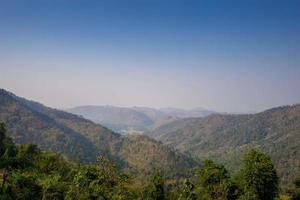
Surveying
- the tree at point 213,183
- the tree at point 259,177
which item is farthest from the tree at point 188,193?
the tree at point 259,177

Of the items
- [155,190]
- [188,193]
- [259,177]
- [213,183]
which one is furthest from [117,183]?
[259,177]

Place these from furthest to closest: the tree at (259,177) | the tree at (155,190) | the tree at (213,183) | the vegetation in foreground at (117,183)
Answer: the tree at (155,190), the tree at (213,183), the tree at (259,177), the vegetation in foreground at (117,183)

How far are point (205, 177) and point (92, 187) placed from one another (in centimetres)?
2744

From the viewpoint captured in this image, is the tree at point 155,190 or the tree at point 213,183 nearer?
the tree at point 213,183

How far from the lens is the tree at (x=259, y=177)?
8419cm

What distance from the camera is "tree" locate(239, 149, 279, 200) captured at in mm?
84188

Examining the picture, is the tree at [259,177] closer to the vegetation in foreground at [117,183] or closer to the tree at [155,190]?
the vegetation in foreground at [117,183]

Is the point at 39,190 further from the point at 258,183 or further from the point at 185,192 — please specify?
the point at 258,183

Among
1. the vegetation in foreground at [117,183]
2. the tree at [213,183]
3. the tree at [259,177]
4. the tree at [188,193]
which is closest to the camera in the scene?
the vegetation in foreground at [117,183]

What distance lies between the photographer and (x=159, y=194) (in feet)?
308

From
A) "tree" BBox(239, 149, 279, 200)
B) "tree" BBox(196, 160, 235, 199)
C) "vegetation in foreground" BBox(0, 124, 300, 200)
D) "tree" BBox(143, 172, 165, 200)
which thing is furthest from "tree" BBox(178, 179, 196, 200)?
"tree" BBox(239, 149, 279, 200)

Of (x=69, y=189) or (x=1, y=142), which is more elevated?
(x=1, y=142)

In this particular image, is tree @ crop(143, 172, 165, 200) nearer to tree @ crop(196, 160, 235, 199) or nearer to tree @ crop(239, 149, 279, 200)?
tree @ crop(196, 160, 235, 199)

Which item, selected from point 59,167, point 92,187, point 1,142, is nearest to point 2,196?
point 92,187
